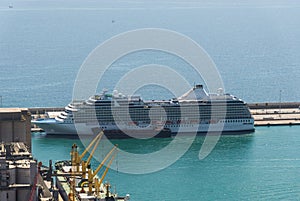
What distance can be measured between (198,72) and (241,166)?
24.2 metres

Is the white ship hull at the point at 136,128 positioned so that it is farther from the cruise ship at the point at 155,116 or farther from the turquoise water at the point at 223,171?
the turquoise water at the point at 223,171

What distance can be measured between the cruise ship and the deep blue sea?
156 cm

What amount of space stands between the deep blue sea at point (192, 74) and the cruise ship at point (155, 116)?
156 centimetres

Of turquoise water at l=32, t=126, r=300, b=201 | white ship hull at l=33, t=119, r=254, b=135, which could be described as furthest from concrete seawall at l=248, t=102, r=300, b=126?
turquoise water at l=32, t=126, r=300, b=201

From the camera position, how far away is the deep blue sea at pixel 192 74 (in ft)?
91.1

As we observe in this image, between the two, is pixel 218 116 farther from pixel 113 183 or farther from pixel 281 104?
pixel 113 183

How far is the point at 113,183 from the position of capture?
2725cm

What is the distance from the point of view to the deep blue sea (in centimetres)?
2777

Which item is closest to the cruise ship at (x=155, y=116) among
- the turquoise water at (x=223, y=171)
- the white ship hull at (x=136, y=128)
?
the white ship hull at (x=136, y=128)

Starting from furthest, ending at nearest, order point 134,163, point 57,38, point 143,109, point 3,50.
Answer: point 57,38 < point 3,50 < point 143,109 < point 134,163

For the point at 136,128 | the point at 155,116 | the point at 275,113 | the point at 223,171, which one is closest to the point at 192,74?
the point at 275,113

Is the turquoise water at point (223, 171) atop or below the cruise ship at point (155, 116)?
below

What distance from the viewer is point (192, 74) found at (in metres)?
54.4

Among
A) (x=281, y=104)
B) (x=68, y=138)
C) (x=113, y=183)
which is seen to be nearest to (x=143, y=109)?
(x=68, y=138)
